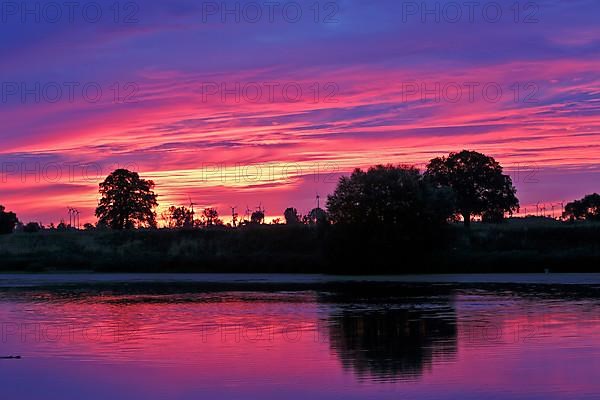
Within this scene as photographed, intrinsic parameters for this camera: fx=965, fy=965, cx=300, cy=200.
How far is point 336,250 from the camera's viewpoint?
73625 millimetres

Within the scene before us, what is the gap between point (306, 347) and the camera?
86.1 ft

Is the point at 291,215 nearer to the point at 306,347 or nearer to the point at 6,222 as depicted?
the point at 6,222

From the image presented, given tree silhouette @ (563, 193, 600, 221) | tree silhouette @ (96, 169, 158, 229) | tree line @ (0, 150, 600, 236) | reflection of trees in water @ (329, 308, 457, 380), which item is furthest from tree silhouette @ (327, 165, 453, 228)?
tree silhouette @ (563, 193, 600, 221)

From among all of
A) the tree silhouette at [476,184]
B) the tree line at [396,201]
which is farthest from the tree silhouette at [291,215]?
the tree silhouette at [476,184]

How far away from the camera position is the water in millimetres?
19672

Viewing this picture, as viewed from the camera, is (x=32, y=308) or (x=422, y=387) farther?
(x=32, y=308)

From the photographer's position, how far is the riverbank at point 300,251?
2872 inches

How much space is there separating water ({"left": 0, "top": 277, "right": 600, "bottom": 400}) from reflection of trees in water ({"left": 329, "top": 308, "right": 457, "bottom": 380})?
47mm

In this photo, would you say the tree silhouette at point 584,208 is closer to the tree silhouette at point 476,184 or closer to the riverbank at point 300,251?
the tree silhouette at point 476,184

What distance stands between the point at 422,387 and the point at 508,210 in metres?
99.3

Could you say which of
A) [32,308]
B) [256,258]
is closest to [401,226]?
[256,258]

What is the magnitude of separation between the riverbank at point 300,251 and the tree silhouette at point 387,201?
5.36 ft

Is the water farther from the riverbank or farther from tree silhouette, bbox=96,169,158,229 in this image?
tree silhouette, bbox=96,169,158,229

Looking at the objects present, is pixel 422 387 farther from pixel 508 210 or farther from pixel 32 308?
pixel 508 210
